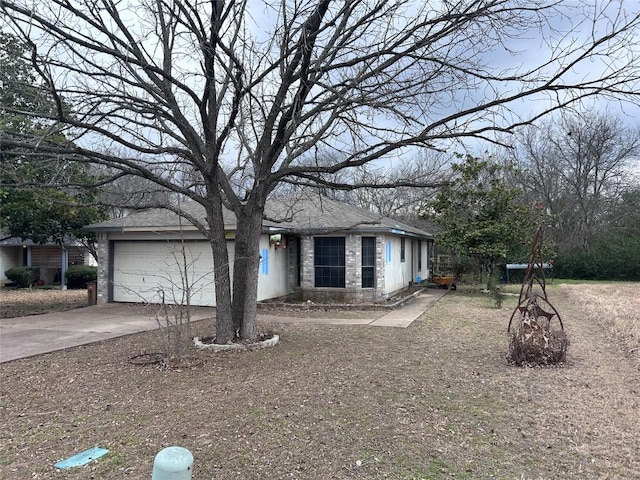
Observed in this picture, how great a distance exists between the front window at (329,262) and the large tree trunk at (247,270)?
23.5ft

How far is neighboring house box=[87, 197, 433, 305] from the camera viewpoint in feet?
46.2

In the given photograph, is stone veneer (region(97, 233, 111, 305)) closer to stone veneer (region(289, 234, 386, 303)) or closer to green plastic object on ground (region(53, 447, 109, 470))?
stone veneer (region(289, 234, 386, 303))

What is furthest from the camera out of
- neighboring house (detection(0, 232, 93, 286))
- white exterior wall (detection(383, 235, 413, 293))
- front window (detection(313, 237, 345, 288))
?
neighboring house (detection(0, 232, 93, 286))

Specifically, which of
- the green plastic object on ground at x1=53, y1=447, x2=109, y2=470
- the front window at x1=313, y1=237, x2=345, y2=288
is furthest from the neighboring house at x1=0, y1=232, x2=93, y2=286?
the green plastic object on ground at x1=53, y1=447, x2=109, y2=470

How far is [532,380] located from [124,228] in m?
11.8

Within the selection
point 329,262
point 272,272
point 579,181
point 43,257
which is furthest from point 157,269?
point 579,181

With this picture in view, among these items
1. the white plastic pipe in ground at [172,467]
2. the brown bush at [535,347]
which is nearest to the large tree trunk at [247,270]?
the brown bush at [535,347]

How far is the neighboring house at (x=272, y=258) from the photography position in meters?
14.1

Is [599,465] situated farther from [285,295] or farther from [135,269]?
[135,269]

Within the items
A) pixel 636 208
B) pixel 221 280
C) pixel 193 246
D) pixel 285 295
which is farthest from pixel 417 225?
pixel 221 280

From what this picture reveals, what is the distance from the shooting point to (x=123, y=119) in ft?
26.1

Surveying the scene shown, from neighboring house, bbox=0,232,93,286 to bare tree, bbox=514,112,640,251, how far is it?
88.8ft

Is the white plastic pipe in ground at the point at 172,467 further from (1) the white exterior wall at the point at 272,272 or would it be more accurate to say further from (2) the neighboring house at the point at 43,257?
(2) the neighboring house at the point at 43,257

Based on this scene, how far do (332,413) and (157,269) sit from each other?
10.8m
